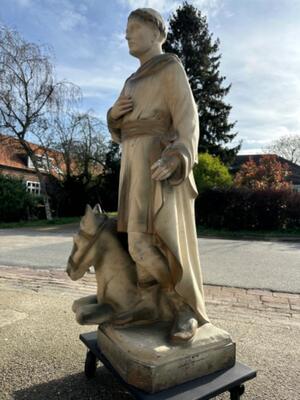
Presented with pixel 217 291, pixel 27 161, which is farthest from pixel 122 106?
pixel 27 161

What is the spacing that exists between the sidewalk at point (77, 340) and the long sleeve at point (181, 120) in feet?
5.16

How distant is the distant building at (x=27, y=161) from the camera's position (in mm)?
19241

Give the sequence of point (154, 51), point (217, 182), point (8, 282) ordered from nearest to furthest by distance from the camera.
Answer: point (154, 51) < point (8, 282) < point (217, 182)

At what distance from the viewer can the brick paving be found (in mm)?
4547

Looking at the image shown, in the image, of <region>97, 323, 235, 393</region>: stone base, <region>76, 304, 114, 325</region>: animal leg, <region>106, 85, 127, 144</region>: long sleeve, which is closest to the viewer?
<region>97, 323, 235, 393</region>: stone base

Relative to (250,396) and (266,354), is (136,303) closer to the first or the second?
(250,396)

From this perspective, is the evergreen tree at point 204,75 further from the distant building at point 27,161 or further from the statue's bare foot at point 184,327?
the statue's bare foot at point 184,327

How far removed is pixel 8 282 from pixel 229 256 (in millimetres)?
5091

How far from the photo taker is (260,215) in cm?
1463

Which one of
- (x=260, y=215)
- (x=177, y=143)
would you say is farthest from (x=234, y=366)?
(x=260, y=215)

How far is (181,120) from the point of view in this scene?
7.44ft

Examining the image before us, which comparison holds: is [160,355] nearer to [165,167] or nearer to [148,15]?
[165,167]

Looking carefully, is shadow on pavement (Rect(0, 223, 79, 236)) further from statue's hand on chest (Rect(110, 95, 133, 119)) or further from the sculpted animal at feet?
statue's hand on chest (Rect(110, 95, 133, 119))

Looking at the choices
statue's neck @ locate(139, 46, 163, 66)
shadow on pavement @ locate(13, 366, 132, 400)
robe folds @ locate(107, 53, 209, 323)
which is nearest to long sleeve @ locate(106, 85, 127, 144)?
robe folds @ locate(107, 53, 209, 323)
